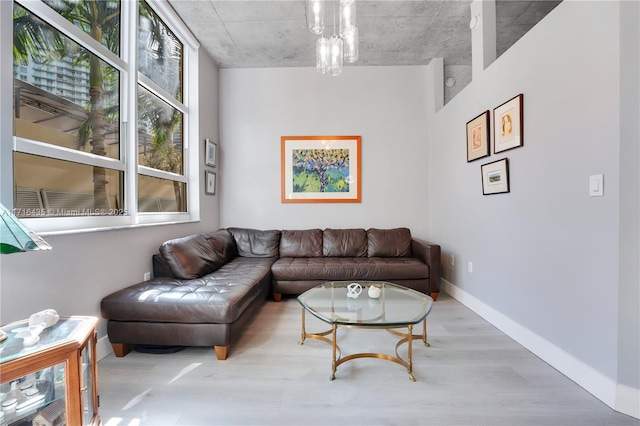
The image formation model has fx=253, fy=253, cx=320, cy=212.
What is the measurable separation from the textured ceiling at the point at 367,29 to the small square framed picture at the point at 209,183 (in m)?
1.65

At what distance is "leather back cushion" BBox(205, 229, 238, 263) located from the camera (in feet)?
9.64

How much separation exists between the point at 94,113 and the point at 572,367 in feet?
12.4

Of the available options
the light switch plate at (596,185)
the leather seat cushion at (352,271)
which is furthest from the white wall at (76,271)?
the light switch plate at (596,185)

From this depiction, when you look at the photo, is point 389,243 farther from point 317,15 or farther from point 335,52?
point 317,15

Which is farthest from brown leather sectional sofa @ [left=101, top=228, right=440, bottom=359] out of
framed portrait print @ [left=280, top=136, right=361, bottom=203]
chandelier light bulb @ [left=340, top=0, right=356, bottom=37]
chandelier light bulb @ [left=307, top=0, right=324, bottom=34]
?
chandelier light bulb @ [left=340, top=0, right=356, bottom=37]

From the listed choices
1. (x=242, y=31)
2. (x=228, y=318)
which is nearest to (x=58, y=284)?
(x=228, y=318)

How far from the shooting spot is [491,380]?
1.59 m

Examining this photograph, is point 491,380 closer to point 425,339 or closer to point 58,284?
point 425,339

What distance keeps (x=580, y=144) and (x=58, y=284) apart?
327 cm

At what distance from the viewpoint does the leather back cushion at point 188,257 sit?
2.27 metres

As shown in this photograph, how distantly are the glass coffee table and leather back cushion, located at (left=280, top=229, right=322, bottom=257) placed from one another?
1.16 m

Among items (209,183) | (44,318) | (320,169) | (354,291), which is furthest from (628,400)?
(209,183)

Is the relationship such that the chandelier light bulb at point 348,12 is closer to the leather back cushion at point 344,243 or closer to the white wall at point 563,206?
the white wall at point 563,206

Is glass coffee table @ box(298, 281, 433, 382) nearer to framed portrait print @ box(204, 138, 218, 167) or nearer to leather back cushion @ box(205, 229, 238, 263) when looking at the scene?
leather back cushion @ box(205, 229, 238, 263)
